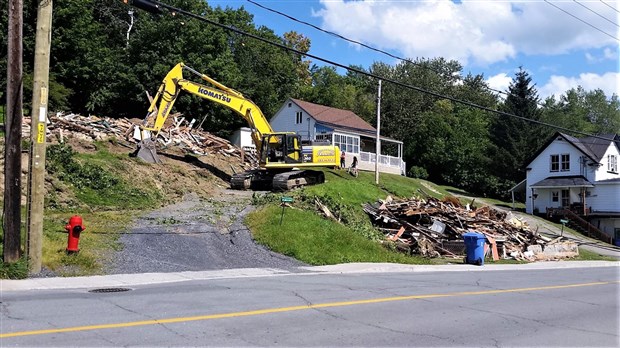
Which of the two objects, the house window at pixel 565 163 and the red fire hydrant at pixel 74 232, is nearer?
the red fire hydrant at pixel 74 232

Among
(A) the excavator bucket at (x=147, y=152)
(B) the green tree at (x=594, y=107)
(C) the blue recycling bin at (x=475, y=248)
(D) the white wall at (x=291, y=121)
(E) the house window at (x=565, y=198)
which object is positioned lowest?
(C) the blue recycling bin at (x=475, y=248)

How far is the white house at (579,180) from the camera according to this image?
49.0m

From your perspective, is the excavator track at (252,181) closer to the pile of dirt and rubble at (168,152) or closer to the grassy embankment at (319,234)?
the pile of dirt and rubble at (168,152)

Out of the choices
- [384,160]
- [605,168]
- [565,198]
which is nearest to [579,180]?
[565,198]

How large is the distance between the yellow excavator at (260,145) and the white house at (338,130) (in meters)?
17.6

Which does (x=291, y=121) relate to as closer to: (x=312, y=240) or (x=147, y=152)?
(x=147, y=152)

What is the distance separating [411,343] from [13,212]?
31.4 ft

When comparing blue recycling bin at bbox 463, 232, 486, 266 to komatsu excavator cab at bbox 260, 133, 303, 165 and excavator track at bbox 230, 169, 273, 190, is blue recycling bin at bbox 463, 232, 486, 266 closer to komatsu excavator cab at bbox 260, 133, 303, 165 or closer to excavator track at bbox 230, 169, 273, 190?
komatsu excavator cab at bbox 260, 133, 303, 165

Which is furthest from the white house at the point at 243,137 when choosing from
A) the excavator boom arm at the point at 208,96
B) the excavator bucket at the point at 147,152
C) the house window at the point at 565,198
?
the house window at the point at 565,198

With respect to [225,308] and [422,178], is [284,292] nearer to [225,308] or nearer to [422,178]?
[225,308]

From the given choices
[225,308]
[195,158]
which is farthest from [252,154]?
[225,308]

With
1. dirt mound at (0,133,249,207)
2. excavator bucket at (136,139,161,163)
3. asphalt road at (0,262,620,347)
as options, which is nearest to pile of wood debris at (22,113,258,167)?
dirt mound at (0,133,249,207)

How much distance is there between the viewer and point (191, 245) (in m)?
17.6

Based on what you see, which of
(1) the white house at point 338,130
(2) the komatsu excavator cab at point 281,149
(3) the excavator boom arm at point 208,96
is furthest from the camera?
(1) the white house at point 338,130
